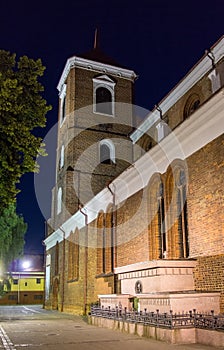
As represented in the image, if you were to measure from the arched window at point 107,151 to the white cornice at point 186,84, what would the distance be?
4.71m

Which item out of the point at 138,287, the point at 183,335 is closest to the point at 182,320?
the point at 183,335

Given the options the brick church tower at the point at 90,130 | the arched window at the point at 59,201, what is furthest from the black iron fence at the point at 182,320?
the arched window at the point at 59,201

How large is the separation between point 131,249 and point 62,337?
17.9 ft

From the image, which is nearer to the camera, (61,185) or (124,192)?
(124,192)

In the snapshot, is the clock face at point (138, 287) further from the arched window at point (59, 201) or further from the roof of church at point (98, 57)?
the roof of church at point (98, 57)

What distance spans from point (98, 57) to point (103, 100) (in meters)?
3.90

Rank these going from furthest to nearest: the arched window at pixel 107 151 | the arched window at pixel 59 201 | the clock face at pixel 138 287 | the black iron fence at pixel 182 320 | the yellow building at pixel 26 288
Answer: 1. the yellow building at pixel 26 288
2. the arched window at pixel 59 201
3. the arched window at pixel 107 151
4. the clock face at pixel 138 287
5. the black iron fence at pixel 182 320

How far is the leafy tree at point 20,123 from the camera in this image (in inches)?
348

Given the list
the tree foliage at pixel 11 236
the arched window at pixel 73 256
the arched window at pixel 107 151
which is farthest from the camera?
the arched window at pixel 107 151

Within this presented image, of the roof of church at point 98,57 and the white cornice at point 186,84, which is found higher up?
the roof of church at point 98,57

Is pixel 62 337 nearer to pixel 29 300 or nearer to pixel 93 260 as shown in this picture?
pixel 93 260

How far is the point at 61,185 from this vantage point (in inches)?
1064

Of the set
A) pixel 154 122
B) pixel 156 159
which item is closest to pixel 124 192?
pixel 156 159

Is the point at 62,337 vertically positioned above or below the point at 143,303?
below
